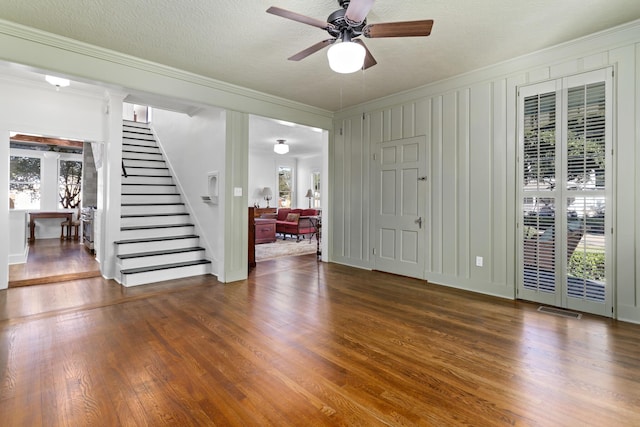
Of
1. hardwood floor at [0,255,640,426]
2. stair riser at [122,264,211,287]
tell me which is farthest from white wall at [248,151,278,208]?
hardwood floor at [0,255,640,426]

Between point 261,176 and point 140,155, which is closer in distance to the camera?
point 140,155

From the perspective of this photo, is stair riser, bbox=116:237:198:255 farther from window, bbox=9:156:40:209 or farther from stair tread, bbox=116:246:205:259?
window, bbox=9:156:40:209

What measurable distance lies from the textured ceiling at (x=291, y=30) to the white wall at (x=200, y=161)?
1026 mm

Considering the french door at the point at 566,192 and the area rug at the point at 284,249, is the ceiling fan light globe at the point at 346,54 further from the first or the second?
the area rug at the point at 284,249

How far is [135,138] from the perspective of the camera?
7426 millimetres

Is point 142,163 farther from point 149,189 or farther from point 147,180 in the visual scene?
point 149,189

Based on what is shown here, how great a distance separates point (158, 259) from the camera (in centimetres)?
498

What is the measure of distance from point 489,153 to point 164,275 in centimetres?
473

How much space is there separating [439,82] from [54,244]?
9178 millimetres

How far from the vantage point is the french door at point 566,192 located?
3.31 m

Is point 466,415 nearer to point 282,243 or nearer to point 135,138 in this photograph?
point 282,243

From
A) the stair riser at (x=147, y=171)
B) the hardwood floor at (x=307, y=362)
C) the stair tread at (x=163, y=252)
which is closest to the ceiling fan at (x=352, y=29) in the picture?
the hardwood floor at (x=307, y=362)

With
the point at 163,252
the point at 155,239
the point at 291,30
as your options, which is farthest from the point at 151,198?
the point at 291,30

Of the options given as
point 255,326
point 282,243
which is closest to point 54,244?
point 282,243
